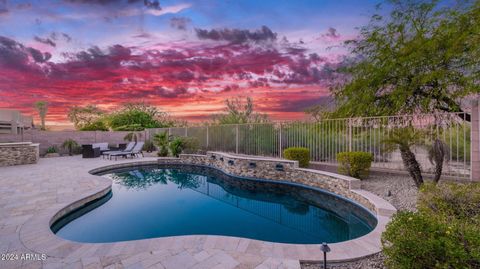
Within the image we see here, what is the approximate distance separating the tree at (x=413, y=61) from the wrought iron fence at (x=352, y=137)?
709mm

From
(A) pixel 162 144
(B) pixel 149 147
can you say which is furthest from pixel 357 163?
(B) pixel 149 147

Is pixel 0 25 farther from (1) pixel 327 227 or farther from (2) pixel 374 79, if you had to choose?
(2) pixel 374 79

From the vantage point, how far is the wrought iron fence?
5977mm

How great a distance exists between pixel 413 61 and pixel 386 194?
5799 mm

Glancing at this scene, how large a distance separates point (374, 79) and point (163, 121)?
91.3 ft

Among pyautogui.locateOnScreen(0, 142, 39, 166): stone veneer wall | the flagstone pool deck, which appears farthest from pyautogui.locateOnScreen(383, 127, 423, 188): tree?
pyautogui.locateOnScreen(0, 142, 39, 166): stone veneer wall

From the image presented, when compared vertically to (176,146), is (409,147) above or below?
above

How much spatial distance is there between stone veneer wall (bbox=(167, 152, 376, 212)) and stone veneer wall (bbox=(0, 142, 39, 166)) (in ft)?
33.2

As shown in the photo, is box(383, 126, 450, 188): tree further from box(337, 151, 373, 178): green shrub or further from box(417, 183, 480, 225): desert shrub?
box(417, 183, 480, 225): desert shrub

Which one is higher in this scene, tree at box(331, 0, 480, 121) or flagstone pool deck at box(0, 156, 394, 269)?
tree at box(331, 0, 480, 121)

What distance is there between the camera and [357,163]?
700cm

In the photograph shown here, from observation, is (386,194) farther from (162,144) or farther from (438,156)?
(162,144)

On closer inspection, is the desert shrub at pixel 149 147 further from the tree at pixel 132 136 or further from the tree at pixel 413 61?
the tree at pixel 413 61

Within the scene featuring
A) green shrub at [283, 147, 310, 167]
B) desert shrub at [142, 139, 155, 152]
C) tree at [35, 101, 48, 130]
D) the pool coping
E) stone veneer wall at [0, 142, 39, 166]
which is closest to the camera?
the pool coping
